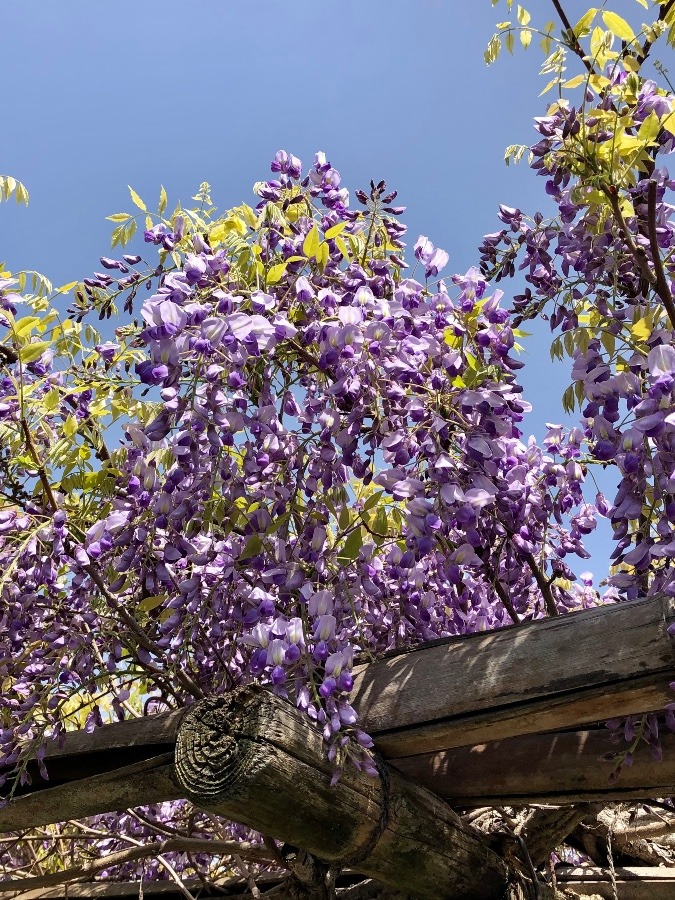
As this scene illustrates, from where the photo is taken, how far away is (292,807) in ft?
5.38

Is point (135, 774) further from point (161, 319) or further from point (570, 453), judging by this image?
point (570, 453)

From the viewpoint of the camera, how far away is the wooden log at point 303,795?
1.55 meters

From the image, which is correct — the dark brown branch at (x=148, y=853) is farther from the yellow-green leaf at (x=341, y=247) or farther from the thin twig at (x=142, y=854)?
the yellow-green leaf at (x=341, y=247)

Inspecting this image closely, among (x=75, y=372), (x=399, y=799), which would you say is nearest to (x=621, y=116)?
(x=399, y=799)

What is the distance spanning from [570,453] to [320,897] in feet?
4.44

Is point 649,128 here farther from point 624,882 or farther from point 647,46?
point 624,882

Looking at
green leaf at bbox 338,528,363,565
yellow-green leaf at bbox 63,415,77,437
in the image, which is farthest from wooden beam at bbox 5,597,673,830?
yellow-green leaf at bbox 63,415,77,437

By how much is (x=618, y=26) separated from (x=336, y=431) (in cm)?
106

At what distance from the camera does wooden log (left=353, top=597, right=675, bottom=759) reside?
149cm

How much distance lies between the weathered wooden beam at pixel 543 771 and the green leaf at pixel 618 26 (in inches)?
58.5

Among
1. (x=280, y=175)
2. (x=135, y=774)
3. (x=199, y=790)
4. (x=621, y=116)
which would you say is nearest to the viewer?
(x=199, y=790)

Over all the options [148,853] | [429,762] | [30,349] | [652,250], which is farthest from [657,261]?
[148,853]

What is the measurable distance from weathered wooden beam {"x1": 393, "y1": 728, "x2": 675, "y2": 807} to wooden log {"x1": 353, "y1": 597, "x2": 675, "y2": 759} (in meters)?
0.26

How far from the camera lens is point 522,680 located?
161cm
